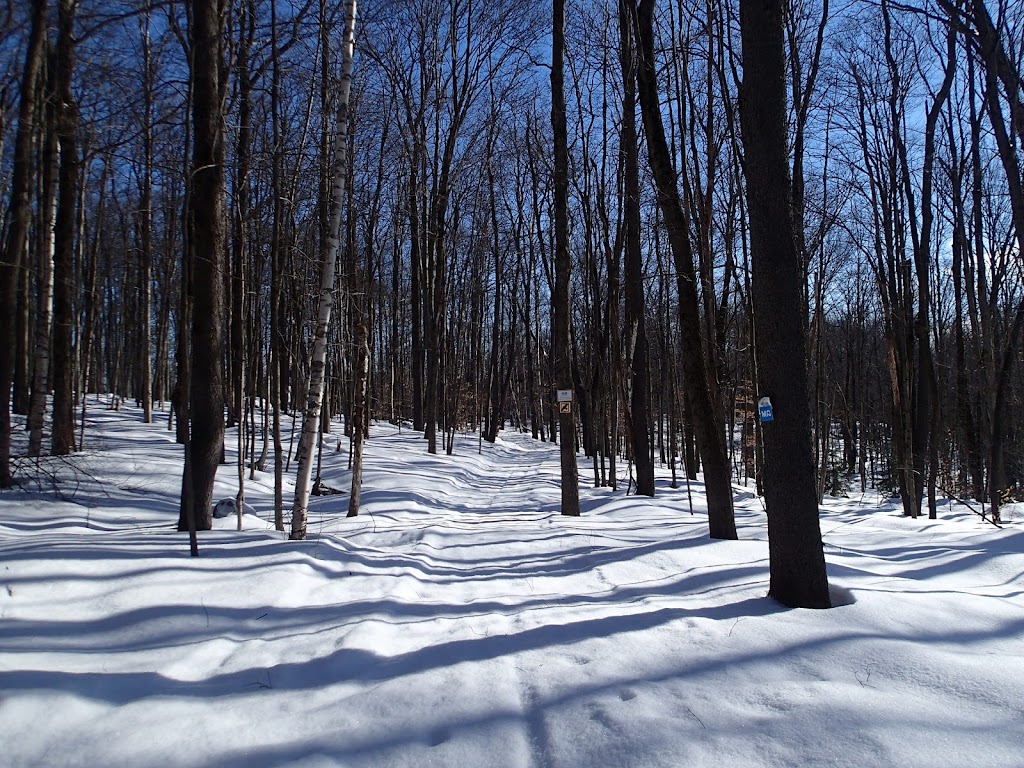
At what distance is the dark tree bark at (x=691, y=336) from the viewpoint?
7594 mm

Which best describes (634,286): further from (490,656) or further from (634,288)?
(490,656)

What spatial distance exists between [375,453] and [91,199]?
15.6 meters

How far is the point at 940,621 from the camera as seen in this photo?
12.3 feet

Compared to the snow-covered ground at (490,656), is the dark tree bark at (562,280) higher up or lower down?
higher up

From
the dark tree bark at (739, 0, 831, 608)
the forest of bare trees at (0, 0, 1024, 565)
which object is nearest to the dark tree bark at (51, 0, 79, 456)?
the forest of bare trees at (0, 0, 1024, 565)

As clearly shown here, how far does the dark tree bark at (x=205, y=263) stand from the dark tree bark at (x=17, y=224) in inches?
141

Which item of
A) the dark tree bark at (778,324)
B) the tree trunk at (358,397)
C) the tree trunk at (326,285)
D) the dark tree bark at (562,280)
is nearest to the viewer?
the dark tree bark at (778,324)

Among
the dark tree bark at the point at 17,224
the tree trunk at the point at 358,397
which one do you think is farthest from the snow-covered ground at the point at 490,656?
the tree trunk at the point at 358,397

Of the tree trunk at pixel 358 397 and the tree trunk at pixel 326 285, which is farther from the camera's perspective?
the tree trunk at pixel 358 397

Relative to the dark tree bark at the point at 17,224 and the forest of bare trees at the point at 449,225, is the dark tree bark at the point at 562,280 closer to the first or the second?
the forest of bare trees at the point at 449,225

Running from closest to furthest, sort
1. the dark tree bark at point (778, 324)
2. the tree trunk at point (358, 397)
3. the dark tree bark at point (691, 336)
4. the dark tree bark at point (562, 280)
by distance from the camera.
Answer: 1. the dark tree bark at point (778, 324)
2. the dark tree bark at point (691, 336)
3. the tree trunk at point (358, 397)
4. the dark tree bark at point (562, 280)

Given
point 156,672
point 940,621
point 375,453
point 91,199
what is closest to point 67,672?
point 156,672

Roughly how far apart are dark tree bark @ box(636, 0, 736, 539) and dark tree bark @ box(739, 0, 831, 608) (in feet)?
9.43

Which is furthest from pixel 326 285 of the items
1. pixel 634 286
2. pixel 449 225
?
pixel 449 225
